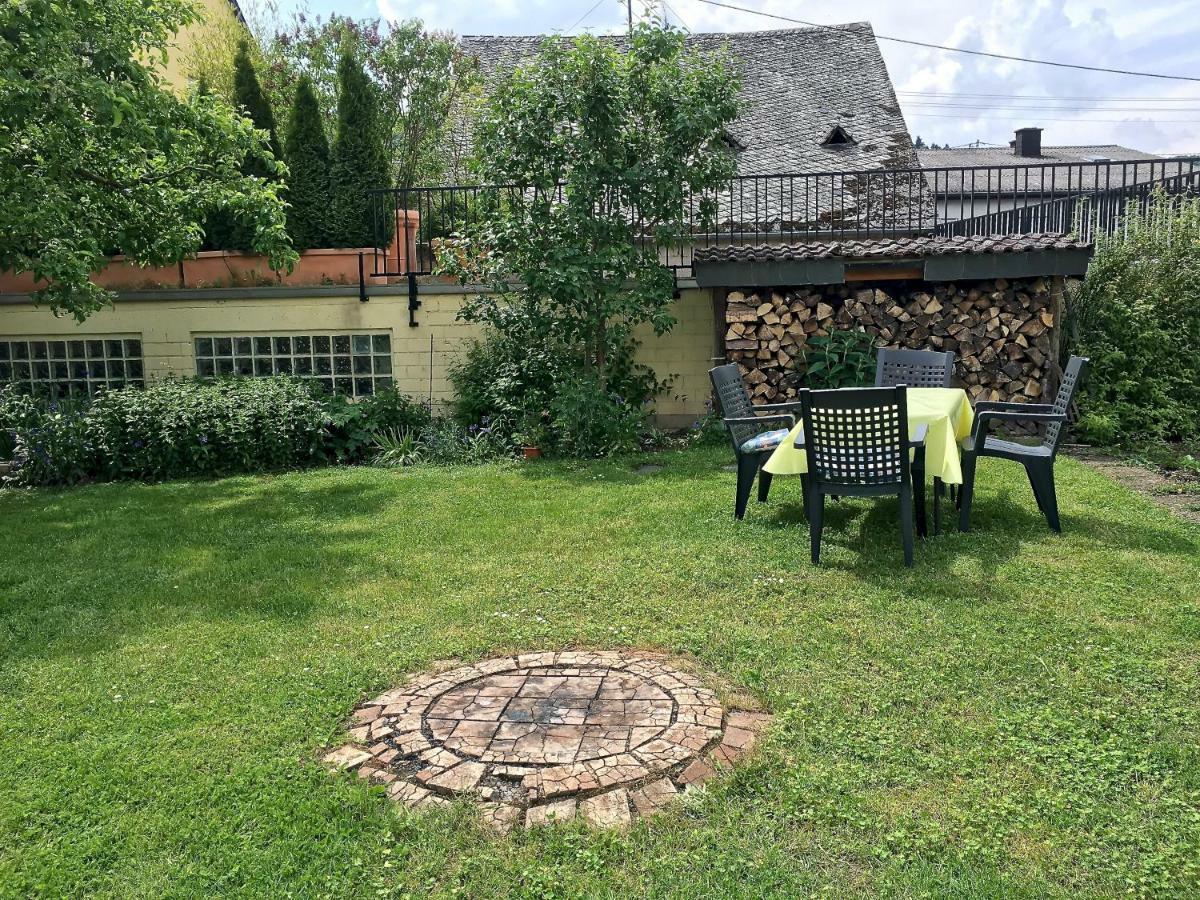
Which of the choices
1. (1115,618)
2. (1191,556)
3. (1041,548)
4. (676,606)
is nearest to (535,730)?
(676,606)

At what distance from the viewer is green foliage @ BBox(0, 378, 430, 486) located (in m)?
8.65

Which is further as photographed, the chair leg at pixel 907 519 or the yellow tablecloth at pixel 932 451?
the yellow tablecloth at pixel 932 451

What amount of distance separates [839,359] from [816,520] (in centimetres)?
450

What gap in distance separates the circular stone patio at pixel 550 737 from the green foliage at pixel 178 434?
5677 mm

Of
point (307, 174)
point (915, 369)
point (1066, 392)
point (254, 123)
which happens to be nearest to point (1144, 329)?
point (915, 369)

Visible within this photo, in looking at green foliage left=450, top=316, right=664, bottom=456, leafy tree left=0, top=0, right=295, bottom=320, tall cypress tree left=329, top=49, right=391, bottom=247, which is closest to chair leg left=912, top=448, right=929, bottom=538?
green foliage left=450, top=316, right=664, bottom=456

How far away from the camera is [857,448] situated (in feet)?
16.7

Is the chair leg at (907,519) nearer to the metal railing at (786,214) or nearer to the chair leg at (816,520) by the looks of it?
the chair leg at (816,520)

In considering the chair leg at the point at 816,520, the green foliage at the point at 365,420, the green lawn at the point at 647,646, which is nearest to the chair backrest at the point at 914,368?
the green lawn at the point at 647,646

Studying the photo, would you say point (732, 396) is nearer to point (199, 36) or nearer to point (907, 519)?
point (907, 519)

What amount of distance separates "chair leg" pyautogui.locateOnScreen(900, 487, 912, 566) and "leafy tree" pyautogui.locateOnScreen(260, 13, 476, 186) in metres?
12.6

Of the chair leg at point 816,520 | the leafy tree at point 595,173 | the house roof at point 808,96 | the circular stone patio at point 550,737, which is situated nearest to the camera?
the circular stone patio at point 550,737

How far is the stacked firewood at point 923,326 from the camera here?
30.1ft

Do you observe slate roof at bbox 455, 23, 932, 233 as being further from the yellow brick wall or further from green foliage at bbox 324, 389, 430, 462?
green foliage at bbox 324, 389, 430, 462
